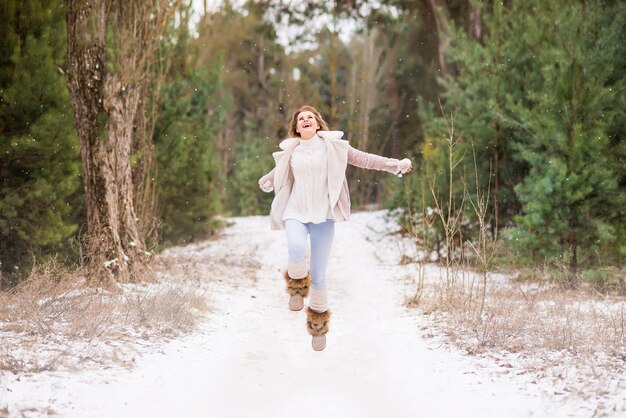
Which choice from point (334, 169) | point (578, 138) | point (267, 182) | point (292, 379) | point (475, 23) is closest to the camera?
point (292, 379)

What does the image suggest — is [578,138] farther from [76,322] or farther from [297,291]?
[76,322]

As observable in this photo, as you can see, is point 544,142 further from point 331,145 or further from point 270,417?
point 270,417

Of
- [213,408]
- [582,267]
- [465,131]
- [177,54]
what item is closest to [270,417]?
[213,408]

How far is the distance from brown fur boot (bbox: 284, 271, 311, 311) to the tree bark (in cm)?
309

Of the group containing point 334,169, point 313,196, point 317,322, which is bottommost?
point 317,322

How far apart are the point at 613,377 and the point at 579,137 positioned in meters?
4.61

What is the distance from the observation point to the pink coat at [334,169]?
554 centimetres

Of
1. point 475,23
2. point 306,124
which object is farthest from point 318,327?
point 475,23

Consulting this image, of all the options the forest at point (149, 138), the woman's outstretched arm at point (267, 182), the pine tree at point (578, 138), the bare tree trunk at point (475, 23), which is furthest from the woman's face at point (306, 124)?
the bare tree trunk at point (475, 23)

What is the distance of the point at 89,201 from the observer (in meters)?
8.14

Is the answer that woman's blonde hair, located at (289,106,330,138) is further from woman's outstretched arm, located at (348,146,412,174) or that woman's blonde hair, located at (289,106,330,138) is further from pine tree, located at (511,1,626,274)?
pine tree, located at (511,1,626,274)

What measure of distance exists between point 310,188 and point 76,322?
2415mm

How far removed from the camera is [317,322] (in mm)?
5754

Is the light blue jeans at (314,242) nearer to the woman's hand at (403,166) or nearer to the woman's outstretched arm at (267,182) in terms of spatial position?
the woman's outstretched arm at (267,182)
